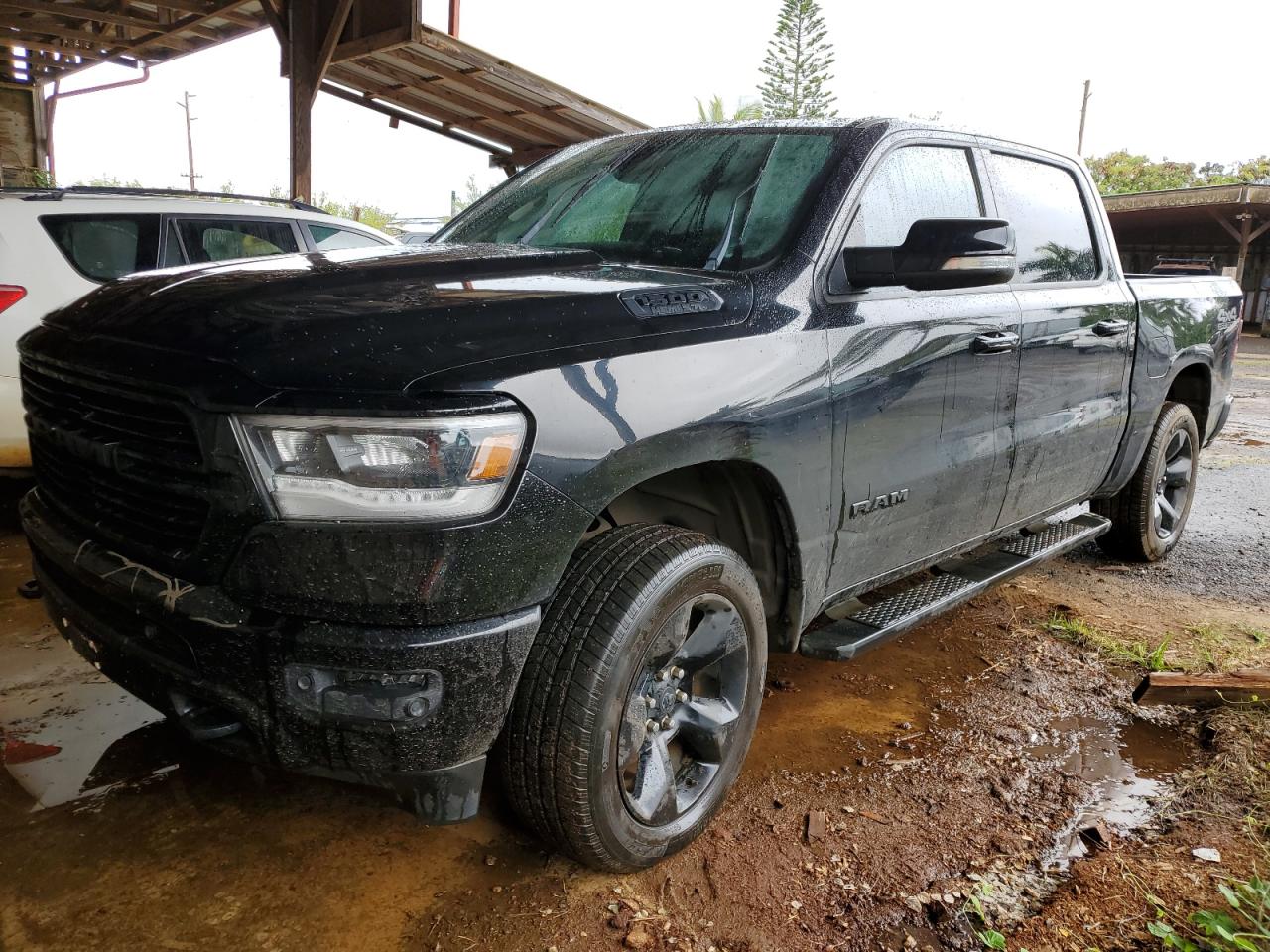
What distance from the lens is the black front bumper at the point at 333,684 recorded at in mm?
1699

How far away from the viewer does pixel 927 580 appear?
11.0ft

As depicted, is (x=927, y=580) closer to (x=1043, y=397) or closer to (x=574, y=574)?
(x=1043, y=397)

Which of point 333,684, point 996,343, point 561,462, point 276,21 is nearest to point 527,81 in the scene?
point 276,21

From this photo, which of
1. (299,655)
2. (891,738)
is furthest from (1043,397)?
(299,655)

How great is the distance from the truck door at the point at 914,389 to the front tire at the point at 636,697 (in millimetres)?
445

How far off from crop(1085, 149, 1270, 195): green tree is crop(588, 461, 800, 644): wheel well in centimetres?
3612

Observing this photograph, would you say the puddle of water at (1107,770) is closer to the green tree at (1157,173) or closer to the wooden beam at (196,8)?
the wooden beam at (196,8)

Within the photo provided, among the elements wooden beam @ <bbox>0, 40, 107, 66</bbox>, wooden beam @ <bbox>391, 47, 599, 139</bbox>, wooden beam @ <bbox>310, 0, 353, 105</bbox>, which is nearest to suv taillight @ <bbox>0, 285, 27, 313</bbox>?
wooden beam @ <bbox>310, 0, 353, 105</bbox>

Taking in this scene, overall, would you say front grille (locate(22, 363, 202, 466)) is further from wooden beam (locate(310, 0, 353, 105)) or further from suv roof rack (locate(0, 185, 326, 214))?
wooden beam (locate(310, 0, 353, 105))

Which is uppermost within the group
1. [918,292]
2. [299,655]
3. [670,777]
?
[918,292]

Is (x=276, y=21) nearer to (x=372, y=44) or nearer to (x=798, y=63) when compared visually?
(x=372, y=44)

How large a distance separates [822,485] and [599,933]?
3.89 ft

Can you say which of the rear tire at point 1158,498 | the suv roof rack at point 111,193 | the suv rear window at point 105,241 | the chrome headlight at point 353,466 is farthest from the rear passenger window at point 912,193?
the suv roof rack at point 111,193

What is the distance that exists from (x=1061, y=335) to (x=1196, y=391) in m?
2.04
